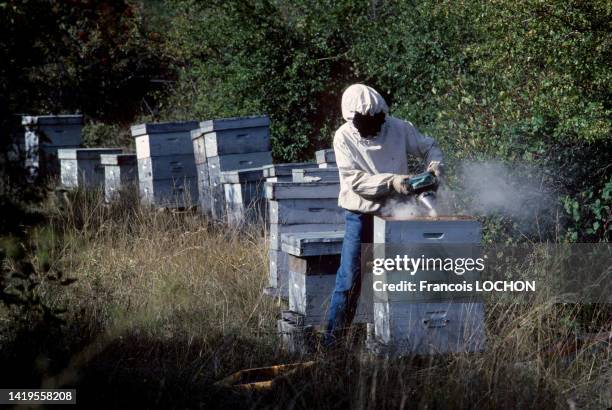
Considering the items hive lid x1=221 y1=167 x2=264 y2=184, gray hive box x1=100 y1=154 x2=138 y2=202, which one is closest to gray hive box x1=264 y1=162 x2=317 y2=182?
hive lid x1=221 y1=167 x2=264 y2=184

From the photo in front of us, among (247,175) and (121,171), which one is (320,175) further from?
(121,171)

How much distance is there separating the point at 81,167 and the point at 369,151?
6.59 m

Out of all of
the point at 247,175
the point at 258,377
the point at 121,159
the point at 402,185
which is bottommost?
the point at 258,377

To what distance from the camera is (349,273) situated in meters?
4.83

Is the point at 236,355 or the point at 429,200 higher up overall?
the point at 429,200

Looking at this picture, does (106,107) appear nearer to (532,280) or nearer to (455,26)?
(455,26)

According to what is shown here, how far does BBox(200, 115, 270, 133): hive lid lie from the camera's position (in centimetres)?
866

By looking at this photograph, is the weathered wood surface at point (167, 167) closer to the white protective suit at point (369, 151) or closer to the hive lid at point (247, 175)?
the hive lid at point (247, 175)

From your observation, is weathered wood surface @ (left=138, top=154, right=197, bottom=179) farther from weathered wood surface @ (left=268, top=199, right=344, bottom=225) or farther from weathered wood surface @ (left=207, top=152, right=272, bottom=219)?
weathered wood surface @ (left=268, top=199, right=344, bottom=225)

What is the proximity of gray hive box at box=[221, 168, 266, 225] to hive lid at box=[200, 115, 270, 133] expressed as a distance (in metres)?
0.79

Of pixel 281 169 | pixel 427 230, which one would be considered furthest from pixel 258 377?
pixel 281 169

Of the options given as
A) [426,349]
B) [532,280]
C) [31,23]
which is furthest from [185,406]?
[532,280]

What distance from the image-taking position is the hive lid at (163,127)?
9520 millimetres

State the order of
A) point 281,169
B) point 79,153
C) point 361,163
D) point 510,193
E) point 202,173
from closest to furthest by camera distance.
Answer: point 361,163, point 510,193, point 281,169, point 202,173, point 79,153
